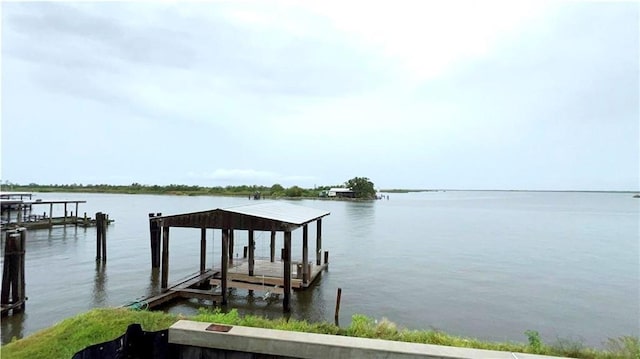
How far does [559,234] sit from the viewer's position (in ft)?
127

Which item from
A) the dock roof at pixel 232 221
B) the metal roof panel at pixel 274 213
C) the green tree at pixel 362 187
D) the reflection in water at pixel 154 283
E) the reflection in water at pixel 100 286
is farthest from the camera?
the green tree at pixel 362 187

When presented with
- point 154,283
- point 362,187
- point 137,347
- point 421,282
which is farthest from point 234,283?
point 362,187

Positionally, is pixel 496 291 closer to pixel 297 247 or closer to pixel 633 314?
pixel 633 314

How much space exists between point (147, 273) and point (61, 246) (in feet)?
38.0

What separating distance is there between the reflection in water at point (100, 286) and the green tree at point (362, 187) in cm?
9711

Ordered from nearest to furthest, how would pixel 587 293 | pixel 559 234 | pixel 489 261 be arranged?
pixel 587 293
pixel 489 261
pixel 559 234

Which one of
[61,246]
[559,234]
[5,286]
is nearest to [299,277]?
[5,286]

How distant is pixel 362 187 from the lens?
116m

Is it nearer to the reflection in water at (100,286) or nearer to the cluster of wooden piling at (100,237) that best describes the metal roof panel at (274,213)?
the reflection in water at (100,286)

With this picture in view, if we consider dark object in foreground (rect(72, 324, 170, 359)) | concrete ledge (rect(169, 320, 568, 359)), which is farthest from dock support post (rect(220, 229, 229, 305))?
concrete ledge (rect(169, 320, 568, 359))

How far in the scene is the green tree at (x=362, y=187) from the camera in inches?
4525

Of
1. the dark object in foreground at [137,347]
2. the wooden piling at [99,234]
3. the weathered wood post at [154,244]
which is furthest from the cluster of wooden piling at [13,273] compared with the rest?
the dark object in foreground at [137,347]

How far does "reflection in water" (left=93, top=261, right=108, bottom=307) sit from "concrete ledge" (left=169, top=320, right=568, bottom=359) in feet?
36.3

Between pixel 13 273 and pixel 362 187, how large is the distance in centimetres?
10616
